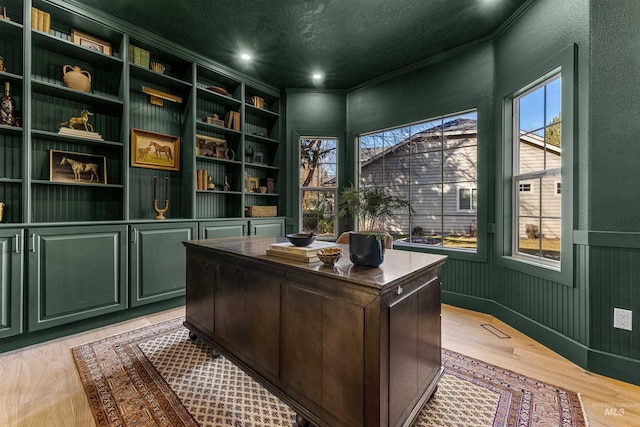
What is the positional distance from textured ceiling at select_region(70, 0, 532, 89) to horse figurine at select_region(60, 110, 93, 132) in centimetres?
98

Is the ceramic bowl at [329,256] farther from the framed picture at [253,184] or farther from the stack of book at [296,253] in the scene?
the framed picture at [253,184]

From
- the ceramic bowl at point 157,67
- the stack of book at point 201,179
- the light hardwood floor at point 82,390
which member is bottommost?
the light hardwood floor at point 82,390

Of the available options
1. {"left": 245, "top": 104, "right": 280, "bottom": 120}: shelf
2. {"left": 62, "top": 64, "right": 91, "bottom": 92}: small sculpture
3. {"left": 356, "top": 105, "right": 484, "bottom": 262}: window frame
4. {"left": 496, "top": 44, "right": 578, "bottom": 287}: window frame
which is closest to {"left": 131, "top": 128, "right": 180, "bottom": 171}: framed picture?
{"left": 62, "top": 64, "right": 91, "bottom": 92}: small sculpture

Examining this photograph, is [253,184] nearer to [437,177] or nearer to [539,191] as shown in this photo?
[437,177]

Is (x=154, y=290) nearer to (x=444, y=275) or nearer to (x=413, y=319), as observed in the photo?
(x=413, y=319)

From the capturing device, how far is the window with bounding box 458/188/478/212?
10.8 ft

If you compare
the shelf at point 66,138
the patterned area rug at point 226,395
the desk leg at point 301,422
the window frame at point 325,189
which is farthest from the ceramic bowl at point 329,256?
the window frame at point 325,189

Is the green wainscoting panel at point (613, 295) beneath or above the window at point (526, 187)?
beneath

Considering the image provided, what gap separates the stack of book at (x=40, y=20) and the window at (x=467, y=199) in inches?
171

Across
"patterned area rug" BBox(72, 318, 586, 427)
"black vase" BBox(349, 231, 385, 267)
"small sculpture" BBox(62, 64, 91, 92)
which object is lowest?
"patterned area rug" BBox(72, 318, 586, 427)

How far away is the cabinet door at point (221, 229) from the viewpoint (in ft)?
11.3

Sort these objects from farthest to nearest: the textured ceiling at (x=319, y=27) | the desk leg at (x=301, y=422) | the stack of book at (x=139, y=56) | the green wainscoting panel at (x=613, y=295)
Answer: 1. the stack of book at (x=139, y=56)
2. the textured ceiling at (x=319, y=27)
3. the green wainscoting panel at (x=613, y=295)
4. the desk leg at (x=301, y=422)

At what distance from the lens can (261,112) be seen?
4402 mm

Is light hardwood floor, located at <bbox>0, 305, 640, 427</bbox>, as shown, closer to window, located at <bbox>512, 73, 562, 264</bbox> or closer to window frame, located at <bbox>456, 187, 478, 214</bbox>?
window, located at <bbox>512, 73, 562, 264</bbox>
